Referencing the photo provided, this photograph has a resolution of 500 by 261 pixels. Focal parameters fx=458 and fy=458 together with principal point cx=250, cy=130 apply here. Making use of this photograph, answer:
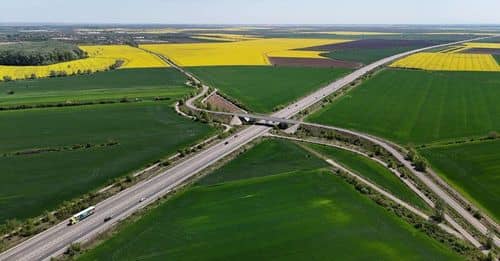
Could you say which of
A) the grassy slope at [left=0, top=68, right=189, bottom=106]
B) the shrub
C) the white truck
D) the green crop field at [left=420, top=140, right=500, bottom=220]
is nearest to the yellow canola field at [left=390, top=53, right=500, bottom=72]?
the grassy slope at [left=0, top=68, right=189, bottom=106]

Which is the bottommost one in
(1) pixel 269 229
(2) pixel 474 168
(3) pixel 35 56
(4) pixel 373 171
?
(3) pixel 35 56

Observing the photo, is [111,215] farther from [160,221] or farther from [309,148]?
[309,148]

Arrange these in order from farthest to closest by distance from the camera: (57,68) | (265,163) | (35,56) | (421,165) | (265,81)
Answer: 1. (35,56)
2. (57,68)
3. (265,81)
4. (265,163)
5. (421,165)

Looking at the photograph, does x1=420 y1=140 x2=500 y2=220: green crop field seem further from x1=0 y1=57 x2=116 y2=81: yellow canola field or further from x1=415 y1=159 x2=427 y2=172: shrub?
x1=0 y1=57 x2=116 y2=81: yellow canola field

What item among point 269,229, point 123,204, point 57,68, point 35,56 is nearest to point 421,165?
point 269,229

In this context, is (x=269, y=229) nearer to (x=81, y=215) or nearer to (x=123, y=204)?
(x=123, y=204)

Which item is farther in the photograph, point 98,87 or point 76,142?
point 98,87

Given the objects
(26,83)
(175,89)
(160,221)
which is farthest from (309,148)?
(26,83)

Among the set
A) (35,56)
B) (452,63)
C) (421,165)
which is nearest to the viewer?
(421,165)
